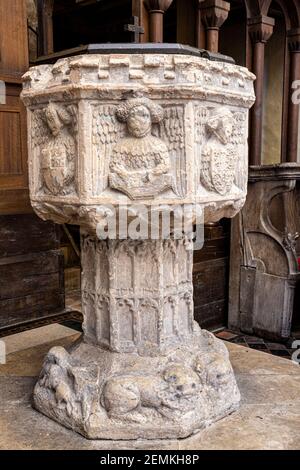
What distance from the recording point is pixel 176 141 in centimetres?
194

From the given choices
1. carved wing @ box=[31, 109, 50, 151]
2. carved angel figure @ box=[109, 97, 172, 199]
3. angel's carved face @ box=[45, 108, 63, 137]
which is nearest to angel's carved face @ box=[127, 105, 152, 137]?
carved angel figure @ box=[109, 97, 172, 199]

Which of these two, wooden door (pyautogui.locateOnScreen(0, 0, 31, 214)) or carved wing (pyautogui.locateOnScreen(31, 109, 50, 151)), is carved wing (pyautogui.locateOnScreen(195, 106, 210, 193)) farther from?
wooden door (pyautogui.locateOnScreen(0, 0, 31, 214))

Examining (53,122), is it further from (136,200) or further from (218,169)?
(218,169)

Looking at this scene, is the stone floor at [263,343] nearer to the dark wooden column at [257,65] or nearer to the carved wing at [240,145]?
the dark wooden column at [257,65]

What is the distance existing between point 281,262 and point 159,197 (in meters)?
2.72

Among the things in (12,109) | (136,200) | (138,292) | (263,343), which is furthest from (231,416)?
(12,109)

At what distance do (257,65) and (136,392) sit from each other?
3440 mm

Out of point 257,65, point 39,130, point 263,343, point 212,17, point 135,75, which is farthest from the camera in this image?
point 257,65

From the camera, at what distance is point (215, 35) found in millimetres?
4152

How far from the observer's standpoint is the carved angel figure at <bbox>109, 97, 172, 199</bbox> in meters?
1.91

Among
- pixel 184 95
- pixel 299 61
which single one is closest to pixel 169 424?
pixel 184 95

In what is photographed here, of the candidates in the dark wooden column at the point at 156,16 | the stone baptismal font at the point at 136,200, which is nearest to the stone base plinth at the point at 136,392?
the stone baptismal font at the point at 136,200

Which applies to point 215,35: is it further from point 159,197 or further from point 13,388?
point 13,388

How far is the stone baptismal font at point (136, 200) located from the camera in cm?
190
